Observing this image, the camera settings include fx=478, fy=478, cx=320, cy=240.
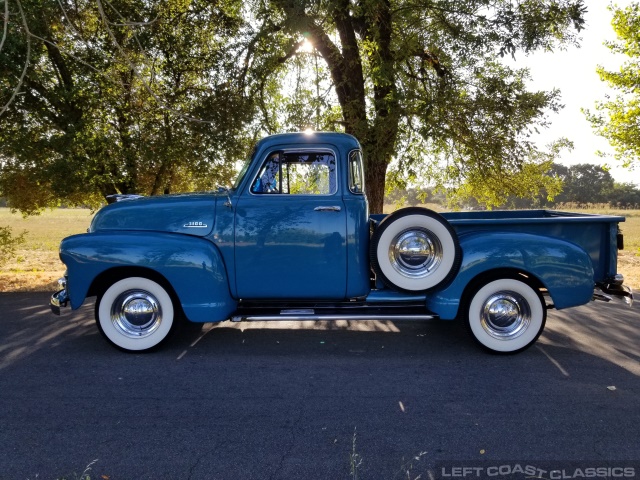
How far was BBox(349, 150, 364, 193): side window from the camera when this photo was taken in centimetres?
487

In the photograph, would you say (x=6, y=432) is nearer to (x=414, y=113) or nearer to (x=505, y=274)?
(x=505, y=274)

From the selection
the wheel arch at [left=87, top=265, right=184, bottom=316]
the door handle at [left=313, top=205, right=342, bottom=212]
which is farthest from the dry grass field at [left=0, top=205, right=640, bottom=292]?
the door handle at [left=313, top=205, right=342, bottom=212]

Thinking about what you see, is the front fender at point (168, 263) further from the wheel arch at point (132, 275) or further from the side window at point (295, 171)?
the side window at point (295, 171)

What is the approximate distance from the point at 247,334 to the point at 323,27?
589 centimetres

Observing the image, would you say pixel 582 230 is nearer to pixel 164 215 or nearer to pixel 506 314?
pixel 506 314

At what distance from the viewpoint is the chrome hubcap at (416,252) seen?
4.65 metres

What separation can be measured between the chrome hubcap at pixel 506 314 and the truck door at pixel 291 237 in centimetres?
146

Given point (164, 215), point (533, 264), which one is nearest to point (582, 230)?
point (533, 264)

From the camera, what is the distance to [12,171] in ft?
31.0

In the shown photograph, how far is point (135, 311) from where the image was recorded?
4.84 m

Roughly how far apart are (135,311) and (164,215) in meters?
1.02

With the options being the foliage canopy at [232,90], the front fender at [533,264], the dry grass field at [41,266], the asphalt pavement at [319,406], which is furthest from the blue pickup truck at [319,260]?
the dry grass field at [41,266]

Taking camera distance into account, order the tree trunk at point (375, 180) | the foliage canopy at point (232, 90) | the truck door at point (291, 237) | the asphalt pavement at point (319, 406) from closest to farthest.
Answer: the asphalt pavement at point (319, 406) → the truck door at point (291, 237) → the foliage canopy at point (232, 90) → the tree trunk at point (375, 180)

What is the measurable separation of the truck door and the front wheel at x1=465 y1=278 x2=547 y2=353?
4.46 ft
